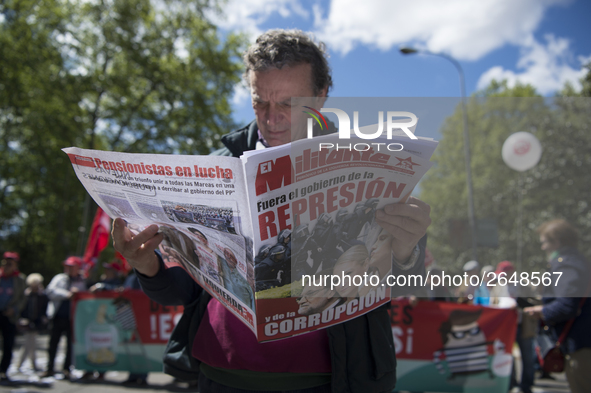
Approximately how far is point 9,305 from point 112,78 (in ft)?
40.1

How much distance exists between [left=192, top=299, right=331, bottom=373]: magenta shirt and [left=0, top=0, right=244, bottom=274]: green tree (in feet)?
50.4

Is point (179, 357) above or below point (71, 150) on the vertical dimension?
below

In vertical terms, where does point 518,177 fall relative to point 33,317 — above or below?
above

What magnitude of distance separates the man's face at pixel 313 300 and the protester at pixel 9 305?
642 centimetres

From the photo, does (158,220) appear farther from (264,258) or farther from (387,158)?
(387,158)

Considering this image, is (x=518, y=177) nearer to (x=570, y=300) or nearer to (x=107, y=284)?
(x=570, y=300)

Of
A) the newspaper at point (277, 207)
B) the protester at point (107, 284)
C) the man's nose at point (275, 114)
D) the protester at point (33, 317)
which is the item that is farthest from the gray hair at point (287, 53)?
the protester at point (33, 317)

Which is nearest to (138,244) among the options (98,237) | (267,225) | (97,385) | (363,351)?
(267,225)

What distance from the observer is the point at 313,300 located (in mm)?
1102

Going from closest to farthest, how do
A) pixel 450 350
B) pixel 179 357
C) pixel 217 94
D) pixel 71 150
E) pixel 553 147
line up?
pixel 71 150
pixel 179 357
pixel 450 350
pixel 553 147
pixel 217 94

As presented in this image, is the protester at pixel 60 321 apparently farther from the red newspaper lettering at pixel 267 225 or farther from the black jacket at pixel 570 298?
the red newspaper lettering at pixel 267 225

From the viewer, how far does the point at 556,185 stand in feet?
22.9

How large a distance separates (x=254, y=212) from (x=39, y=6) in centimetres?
1969

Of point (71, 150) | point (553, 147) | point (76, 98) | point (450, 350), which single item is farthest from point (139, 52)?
point (71, 150)
